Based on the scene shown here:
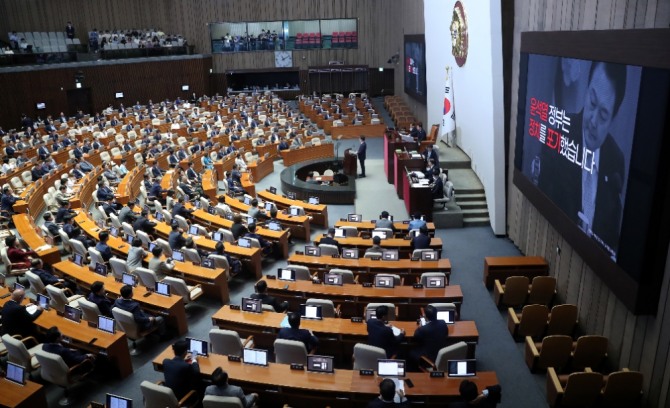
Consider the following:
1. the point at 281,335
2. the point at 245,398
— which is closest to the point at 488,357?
the point at 281,335

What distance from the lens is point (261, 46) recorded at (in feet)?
119

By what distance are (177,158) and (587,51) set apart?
50.1 ft

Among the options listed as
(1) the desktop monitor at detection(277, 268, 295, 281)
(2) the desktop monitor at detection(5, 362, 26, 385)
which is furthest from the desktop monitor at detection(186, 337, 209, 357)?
(1) the desktop monitor at detection(277, 268, 295, 281)

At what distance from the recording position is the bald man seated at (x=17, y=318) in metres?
7.63

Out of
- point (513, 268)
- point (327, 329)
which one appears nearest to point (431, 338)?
point (327, 329)

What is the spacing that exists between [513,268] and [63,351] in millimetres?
7573

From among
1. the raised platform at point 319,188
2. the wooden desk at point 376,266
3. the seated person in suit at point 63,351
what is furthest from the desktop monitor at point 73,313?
the raised platform at point 319,188

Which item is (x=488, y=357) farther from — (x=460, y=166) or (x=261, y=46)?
(x=261, y=46)

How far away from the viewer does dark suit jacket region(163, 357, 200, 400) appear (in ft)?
20.1

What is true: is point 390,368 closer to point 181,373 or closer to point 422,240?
point 181,373

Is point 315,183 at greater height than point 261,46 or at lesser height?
lesser

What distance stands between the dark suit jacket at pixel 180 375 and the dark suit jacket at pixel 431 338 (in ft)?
9.21

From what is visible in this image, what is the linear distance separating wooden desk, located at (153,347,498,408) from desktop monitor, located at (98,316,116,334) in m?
1.75

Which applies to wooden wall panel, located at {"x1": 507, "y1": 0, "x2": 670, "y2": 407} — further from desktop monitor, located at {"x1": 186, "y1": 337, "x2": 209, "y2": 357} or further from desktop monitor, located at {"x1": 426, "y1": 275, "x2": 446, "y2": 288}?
desktop monitor, located at {"x1": 186, "y1": 337, "x2": 209, "y2": 357}
